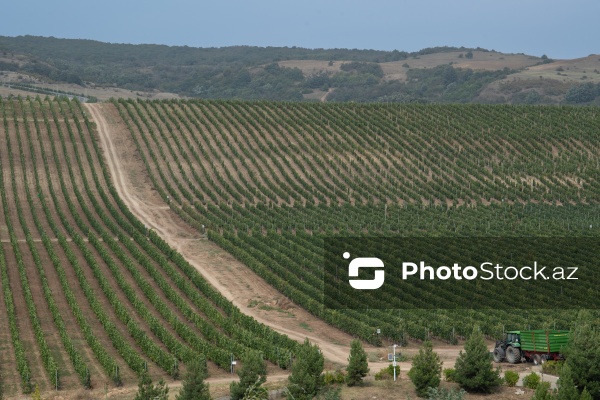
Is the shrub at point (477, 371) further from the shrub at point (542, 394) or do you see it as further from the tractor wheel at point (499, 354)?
the tractor wheel at point (499, 354)

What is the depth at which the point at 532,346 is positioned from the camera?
33.6m

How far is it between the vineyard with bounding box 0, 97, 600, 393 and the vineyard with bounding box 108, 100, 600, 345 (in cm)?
21

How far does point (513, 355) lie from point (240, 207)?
38247 mm

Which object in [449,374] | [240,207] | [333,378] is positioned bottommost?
[333,378]

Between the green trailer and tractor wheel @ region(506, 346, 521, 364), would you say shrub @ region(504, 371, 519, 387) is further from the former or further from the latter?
tractor wheel @ region(506, 346, 521, 364)

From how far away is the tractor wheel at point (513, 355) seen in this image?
34.2m

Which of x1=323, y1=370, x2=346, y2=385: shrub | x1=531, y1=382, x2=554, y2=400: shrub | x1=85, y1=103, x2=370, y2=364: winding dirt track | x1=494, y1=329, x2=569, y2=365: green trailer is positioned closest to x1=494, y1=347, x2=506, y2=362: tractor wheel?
A: x1=494, y1=329, x2=569, y2=365: green trailer

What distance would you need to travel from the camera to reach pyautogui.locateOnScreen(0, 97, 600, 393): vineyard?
40188mm

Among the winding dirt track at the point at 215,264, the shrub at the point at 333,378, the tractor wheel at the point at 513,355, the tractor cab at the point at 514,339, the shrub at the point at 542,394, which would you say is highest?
the winding dirt track at the point at 215,264

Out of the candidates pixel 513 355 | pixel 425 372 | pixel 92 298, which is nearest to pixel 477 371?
pixel 425 372

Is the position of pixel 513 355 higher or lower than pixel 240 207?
lower

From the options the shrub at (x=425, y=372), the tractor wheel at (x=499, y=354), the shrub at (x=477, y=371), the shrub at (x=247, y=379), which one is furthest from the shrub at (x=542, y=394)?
the tractor wheel at (x=499, y=354)

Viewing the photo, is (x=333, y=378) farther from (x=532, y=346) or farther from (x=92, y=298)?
(x=92, y=298)

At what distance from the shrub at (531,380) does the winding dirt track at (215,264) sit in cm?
908
